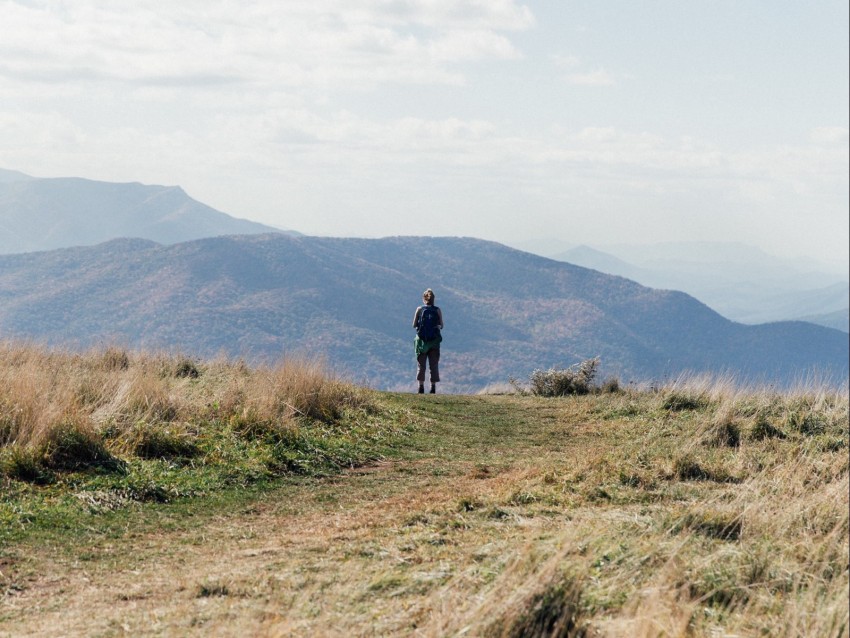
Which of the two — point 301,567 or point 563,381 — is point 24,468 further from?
point 563,381

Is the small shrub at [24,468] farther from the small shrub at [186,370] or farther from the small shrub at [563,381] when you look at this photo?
the small shrub at [563,381]

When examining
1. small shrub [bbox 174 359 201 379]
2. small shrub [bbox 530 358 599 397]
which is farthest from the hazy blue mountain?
small shrub [bbox 174 359 201 379]

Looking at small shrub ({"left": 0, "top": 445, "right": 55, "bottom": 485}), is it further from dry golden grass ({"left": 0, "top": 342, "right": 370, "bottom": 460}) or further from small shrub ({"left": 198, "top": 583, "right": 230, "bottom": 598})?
small shrub ({"left": 198, "top": 583, "right": 230, "bottom": 598})

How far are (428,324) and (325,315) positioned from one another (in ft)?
486

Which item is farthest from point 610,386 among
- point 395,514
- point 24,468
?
point 24,468

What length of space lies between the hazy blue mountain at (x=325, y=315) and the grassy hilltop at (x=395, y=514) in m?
112

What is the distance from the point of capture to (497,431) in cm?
1291

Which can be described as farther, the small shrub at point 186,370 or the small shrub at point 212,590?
the small shrub at point 186,370

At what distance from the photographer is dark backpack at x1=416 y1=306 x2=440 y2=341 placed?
54.1 feet

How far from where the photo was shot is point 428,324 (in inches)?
650

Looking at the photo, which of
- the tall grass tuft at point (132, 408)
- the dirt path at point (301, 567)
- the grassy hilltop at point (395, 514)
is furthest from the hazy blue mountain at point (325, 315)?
the dirt path at point (301, 567)

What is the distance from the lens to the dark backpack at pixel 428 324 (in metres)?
16.5

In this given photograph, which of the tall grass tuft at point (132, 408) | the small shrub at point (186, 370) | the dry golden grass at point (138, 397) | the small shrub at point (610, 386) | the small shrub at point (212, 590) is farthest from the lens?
the small shrub at point (610, 386)

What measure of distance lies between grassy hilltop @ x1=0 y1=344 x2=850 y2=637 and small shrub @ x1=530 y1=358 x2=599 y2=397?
13.2ft
